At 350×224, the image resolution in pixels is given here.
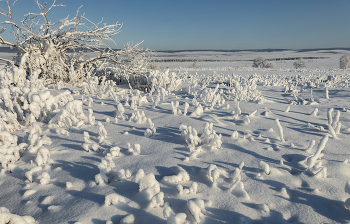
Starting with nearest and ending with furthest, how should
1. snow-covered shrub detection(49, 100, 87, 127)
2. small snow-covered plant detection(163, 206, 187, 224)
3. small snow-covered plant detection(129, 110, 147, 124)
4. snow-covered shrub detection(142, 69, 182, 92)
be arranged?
small snow-covered plant detection(163, 206, 187, 224), snow-covered shrub detection(49, 100, 87, 127), small snow-covered plant detection(129, 110, 147, 124), snow-covered shrub detection(142, 69, 182, 92)

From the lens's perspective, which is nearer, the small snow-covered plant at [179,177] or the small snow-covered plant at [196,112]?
the small snow-covered plant at [179,177]

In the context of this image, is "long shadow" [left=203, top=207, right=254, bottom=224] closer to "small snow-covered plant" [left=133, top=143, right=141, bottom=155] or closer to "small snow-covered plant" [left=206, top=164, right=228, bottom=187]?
"small snow-covered plant" [left=206, top=164, right=228, bottom=187]

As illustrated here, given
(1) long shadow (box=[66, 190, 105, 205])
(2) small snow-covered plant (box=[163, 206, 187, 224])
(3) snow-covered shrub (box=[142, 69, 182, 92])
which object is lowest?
(1) long shadow (box=[66, 190, 105, 205])

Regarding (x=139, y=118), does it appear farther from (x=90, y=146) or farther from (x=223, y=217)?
(x=223, y=217)

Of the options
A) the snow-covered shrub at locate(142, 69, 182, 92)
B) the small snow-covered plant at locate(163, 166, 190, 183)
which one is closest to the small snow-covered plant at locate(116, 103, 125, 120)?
the small snow-covered plant at locate(163, 166, 190, 183)

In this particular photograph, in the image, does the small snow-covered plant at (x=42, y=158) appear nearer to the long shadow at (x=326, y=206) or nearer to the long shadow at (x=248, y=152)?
the long shadow at (x=248, y=152)

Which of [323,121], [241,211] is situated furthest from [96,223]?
[323,121]

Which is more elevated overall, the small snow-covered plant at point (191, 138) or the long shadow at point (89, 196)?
the small snow-covered plant at point (191, 138)

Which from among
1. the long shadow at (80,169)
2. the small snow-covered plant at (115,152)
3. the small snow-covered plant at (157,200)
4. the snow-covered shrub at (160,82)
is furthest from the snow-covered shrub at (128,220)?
the snow-covered shrub at (160,82)

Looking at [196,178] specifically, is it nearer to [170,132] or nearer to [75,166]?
[170,132]

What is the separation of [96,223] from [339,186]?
1688 millimetres

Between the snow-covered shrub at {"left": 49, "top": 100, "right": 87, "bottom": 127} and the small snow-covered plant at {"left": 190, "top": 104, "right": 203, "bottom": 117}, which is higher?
the snow-covered shrub at {"left": 49, "top": 100, "right": 87, "bottom": 127}

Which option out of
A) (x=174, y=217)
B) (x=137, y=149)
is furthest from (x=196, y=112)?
(x=174, y=217)

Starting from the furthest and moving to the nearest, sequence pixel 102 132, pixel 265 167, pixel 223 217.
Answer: pixel 102 132, pixel 265 167, pixel 223 217
